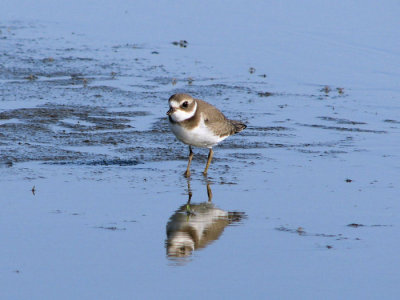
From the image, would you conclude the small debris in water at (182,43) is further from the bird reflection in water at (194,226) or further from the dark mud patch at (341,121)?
the bird reflection in water at (194,226)

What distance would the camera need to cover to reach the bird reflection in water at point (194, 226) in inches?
307

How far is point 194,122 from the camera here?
10.3m

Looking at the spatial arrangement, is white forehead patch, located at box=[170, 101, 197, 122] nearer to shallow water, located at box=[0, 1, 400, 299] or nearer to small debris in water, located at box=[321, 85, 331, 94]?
shallow water, located at box=[0, 1, 400, 299]

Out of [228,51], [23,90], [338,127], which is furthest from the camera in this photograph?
[228,51]

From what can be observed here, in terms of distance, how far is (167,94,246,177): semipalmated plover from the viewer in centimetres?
1016

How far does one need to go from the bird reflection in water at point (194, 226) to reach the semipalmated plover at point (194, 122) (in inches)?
46.0

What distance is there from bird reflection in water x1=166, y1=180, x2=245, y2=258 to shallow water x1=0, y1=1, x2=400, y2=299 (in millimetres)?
26

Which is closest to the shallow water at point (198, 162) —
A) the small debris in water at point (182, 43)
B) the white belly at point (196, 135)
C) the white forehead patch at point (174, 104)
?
the small debris in water at point (182, 43)

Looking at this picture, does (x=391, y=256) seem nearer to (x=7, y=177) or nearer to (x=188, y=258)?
(x=188, y=258)

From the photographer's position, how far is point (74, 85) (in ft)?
49.9

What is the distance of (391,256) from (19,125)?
6242 mm

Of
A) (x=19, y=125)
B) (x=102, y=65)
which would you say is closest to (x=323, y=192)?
(x=19, y=125)

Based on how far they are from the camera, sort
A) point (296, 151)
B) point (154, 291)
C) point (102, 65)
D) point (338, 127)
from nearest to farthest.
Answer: point (154, 291) < point (296, 151) < point (338, 127) < point (102, 65)

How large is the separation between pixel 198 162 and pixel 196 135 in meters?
0.97
